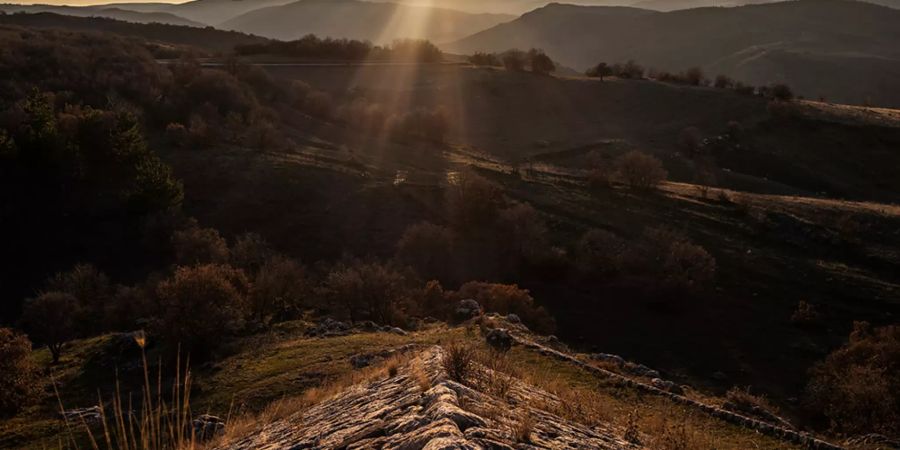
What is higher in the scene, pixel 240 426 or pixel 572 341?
pixel 240 426

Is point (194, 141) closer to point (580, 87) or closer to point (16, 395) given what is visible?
point (16, 395)

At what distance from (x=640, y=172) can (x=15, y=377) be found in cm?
4690

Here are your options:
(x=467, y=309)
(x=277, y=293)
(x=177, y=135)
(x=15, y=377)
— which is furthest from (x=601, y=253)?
(x=177, y=135)

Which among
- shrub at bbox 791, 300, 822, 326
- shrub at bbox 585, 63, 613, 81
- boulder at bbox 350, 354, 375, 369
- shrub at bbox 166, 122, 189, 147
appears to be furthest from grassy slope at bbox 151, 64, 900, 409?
shrub at bbox 585, 63, 613, 81

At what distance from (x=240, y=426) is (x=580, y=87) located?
91721mm

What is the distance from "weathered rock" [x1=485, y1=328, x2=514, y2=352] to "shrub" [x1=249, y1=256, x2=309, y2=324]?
429 inches

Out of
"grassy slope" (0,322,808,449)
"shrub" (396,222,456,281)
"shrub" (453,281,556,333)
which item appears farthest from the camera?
"shrub" (396,222,456,281)

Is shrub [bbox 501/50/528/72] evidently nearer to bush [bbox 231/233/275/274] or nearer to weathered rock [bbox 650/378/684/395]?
bush [bbox 231/233/275/274]

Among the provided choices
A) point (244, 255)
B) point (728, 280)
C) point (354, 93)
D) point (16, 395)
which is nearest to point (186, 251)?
point (244, 255)

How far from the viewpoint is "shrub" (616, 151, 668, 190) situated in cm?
5244

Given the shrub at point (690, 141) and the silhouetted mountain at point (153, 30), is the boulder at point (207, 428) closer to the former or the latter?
the shrub at point (690, 141)

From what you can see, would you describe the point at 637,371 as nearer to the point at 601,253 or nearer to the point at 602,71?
the point at 601,253

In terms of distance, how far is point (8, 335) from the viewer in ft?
63.2

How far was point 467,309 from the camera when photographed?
88.8 feet
